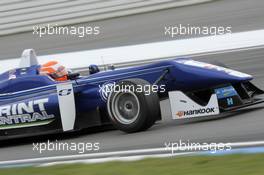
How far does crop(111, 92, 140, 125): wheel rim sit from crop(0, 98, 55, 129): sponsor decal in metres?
0.93

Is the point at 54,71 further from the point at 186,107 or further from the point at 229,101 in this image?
the point at 229,101

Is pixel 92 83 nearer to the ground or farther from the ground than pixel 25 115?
farther from the ground

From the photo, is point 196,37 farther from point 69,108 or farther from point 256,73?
point 69,108

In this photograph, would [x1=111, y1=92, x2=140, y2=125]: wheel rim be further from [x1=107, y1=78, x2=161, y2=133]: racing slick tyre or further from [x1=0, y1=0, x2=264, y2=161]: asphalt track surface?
[x1=0, y1=0, x2=264, y2=161]: asphalt track surface

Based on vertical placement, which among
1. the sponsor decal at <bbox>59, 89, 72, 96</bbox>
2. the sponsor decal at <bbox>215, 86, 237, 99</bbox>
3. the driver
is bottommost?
the sponsor decal at <bbox>215, 86, 237, 99</bbox>

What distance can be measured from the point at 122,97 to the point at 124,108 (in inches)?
5.4

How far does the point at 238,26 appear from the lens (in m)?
15.3

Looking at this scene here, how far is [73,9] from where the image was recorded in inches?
700

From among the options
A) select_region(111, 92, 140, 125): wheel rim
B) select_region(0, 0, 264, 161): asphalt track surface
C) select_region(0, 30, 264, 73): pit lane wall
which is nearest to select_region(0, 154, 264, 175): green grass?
select_region(0, 0, 264, 161): asphalt track surface

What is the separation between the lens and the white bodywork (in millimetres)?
7922

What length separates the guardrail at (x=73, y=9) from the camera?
17.7 m

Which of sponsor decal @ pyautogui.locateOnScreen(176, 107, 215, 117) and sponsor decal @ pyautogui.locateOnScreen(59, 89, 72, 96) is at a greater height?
sponsor decal @ pyautogui.locateOnScreen(59, 89, 72, 96)

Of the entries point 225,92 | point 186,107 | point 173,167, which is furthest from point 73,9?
point 173,167

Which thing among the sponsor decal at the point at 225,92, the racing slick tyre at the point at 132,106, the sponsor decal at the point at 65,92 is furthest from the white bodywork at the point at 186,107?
the sponsor decal at the point at 65,92
